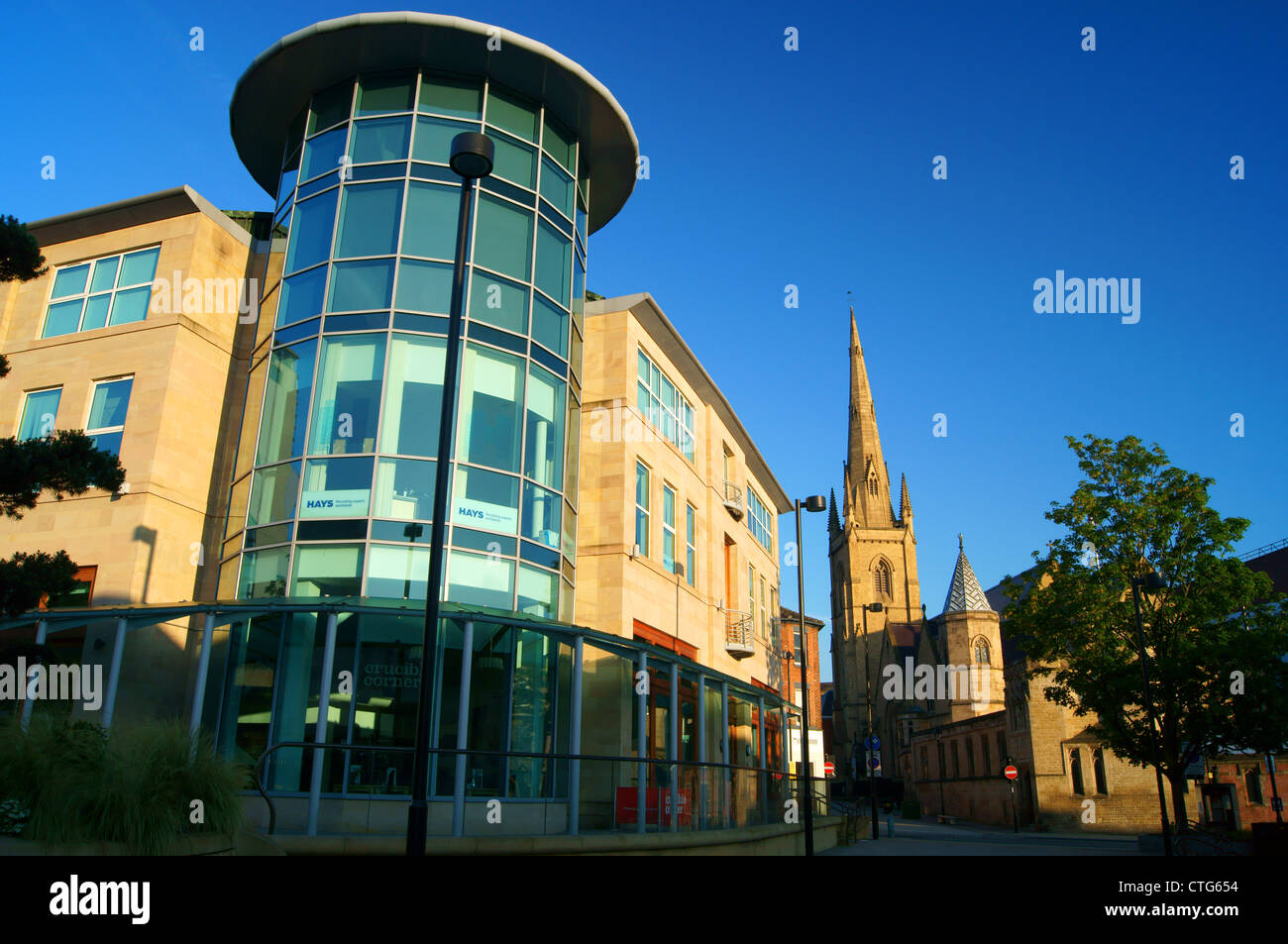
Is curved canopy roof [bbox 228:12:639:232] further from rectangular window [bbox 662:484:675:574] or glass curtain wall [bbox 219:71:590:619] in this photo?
rectangular window [bbox 662:484:675:574]

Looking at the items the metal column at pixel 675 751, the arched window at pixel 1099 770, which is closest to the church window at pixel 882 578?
the arched window at pixel 1099 770

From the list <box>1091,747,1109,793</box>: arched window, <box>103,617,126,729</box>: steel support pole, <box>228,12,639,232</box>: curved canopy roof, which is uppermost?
<box>228,12,639,232</box>: curved canopy roof

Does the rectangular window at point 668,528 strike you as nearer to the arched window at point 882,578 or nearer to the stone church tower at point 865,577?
the stone church tower at point 865,577

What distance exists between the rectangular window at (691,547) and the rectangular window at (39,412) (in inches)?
628

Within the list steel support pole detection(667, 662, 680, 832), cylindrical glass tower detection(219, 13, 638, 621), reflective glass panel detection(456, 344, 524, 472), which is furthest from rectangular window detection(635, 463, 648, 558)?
steel support pole detection(667, 662, 680, 832)

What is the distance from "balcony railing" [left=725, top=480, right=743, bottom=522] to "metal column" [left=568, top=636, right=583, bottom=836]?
16708 millimetres

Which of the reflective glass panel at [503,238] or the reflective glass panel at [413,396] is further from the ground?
the reflective glass panel at [503,238]

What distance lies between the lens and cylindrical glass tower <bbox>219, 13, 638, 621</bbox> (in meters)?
16.0

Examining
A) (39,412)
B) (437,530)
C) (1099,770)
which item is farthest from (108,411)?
(1099,770)

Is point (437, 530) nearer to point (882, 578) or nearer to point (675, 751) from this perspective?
point (675, 751)

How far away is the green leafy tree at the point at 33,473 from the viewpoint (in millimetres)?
10984

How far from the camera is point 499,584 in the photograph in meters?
16.6

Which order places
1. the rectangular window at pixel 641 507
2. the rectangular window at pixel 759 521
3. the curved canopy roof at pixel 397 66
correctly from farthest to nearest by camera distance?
the rectangular window at pixel 759 521
the rectangular window at pixel 641 507
the curved canopy roof at pixel 397 66

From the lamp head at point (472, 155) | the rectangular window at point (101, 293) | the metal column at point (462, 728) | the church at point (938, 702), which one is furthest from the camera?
the church at point (938, 702)
